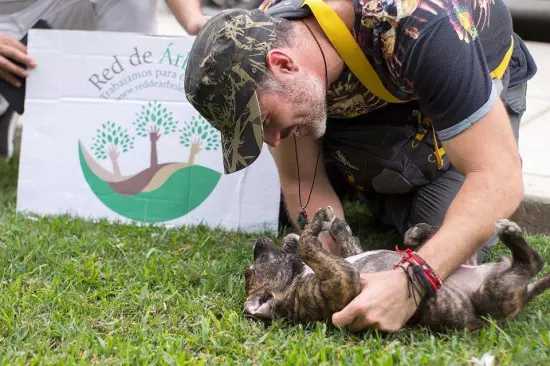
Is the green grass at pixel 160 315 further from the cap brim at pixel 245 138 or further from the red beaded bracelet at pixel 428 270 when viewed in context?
the cap brim at pixel 245 138

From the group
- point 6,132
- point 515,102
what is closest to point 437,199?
point 515,102

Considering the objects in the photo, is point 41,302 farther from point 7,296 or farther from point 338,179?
point 338,179

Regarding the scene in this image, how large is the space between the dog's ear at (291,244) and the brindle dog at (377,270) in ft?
0.53

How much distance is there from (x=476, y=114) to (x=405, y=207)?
3.97ft

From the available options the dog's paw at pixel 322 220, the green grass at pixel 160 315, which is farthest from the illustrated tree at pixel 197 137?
the dog's paw at pixel 322 220

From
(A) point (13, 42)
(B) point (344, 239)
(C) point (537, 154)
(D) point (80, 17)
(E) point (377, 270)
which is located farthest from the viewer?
(D) point (80, 17)

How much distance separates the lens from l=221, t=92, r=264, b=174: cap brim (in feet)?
9.11

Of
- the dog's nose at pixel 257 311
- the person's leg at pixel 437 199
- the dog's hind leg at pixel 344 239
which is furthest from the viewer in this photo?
the person's leg at pixel 437 199

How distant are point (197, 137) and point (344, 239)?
1.17 m

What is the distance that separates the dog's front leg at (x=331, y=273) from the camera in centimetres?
274

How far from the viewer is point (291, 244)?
339 cm

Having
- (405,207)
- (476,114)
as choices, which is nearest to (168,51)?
(405,207)

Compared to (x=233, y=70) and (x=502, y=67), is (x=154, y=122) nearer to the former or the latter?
(x=233, y=70)

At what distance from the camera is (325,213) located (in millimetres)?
3203
